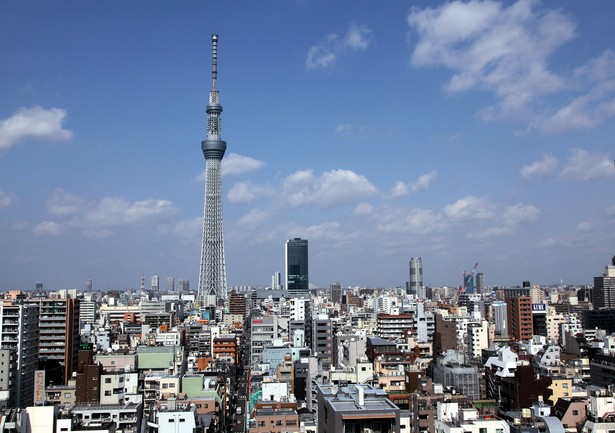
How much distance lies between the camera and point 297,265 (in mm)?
133250

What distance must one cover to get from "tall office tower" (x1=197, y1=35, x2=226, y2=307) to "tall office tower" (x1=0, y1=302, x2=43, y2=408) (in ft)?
173

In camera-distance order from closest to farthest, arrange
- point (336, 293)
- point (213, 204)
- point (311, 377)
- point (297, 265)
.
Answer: point (311, 377) → point (213, 204) → point (336, 293) → point (297, 265)

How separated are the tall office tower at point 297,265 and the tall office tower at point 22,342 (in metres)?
101

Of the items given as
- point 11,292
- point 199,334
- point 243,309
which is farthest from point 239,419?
point 243,309

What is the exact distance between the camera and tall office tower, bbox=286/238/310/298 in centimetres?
13250

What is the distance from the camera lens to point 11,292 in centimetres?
4772

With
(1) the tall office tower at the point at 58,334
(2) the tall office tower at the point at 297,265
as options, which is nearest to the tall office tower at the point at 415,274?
(2) the tall office tower at the point at 297,265

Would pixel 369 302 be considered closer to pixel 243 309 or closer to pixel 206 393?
pixel 243 309

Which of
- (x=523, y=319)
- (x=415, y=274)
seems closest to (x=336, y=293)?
(x=415, y=274)

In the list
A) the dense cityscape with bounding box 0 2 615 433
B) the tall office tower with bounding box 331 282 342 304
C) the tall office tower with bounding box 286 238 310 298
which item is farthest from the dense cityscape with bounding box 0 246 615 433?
the tall office tower with bounding box 286 238 310 298

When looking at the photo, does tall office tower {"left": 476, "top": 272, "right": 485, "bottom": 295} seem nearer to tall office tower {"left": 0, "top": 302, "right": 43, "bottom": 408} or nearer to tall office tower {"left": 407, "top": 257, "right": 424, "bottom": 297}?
tall office tower {"left": 407, "top": 257, "right": 424, "bottom": 297}

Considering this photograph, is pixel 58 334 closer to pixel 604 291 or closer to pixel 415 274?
pixel 604 291

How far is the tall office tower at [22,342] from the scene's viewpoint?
28578 mm

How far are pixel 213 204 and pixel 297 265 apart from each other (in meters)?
50.7
